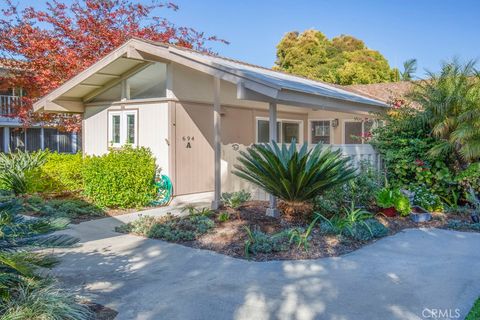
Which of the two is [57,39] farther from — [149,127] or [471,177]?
[471,177]

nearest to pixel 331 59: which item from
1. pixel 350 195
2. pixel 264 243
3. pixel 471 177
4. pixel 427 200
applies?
pixel 471 177

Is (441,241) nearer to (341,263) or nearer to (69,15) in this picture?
(341,263)

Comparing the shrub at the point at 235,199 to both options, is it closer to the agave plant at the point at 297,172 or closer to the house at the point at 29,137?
the agave plant at the point at 297,172

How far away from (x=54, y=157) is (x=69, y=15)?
5747 millimetres

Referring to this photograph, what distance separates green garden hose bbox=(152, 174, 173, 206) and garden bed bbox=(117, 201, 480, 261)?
231 cm

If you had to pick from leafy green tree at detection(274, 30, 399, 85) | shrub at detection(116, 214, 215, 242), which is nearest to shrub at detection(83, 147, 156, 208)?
shrub at detection(116, 214, 215, 242)

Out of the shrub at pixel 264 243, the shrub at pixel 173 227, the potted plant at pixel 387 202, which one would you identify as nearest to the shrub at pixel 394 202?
the potted plant at pixel 387 202

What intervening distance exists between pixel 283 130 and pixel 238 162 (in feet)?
15.8

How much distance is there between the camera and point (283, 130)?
14.2m

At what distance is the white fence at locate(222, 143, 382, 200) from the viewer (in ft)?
30.2

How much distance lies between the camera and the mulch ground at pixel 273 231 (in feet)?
18.1

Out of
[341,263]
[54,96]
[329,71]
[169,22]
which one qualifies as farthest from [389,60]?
[341,263]

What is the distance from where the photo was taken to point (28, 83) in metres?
14.0

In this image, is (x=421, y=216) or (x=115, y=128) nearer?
(x=421, y=216)
